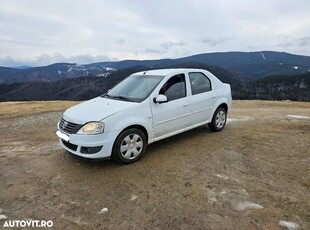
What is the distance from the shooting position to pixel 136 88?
19.0 feet

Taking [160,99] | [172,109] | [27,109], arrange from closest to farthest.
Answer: [160,99] → [172,109] → [27,109]

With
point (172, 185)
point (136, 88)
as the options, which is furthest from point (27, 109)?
point (172, 185)

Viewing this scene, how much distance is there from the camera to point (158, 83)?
221 inches

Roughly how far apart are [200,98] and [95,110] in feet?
8.56

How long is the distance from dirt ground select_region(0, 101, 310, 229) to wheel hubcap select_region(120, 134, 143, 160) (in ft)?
0.69

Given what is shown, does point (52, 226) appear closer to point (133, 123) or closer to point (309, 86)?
point (133, 123)

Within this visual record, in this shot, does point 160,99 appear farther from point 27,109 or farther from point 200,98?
point 27,109

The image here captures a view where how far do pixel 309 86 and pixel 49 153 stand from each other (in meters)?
136

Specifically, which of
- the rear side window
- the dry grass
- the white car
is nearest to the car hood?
the white car

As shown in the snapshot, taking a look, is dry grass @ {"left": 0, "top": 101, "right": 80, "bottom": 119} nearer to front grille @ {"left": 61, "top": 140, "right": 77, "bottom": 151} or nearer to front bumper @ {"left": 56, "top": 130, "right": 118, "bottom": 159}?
front grille @ {"left": 61, "top": 140, "right": 77, "bottom": 151}

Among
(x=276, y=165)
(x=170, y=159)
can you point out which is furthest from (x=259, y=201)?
(x=170, y=159)

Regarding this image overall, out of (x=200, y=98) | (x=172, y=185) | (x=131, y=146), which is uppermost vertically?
(x=200, y=98)

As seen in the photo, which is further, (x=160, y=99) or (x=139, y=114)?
(x=160, y=99)

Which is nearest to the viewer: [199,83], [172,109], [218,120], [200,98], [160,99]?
[160,99]
